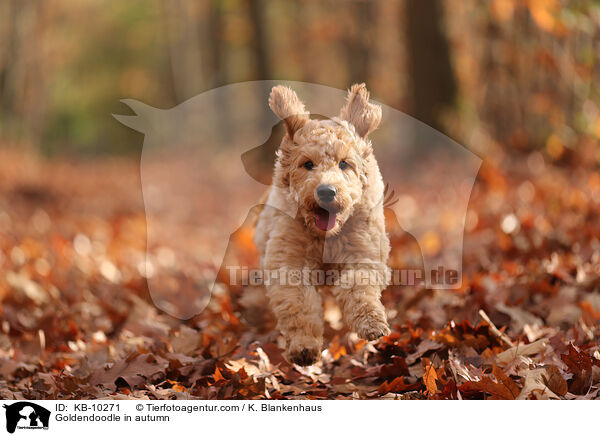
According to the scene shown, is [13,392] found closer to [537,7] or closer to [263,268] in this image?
[263,268]

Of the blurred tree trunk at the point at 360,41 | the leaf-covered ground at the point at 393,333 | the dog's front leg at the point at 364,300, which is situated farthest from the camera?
the blurred tree trunk at the point at 360,41

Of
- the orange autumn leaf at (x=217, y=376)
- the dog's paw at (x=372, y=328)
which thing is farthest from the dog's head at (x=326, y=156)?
the orange autumn leaf at (x=217, y=376)

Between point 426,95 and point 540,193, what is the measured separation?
235 cm

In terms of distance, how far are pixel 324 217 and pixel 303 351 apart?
59 cm

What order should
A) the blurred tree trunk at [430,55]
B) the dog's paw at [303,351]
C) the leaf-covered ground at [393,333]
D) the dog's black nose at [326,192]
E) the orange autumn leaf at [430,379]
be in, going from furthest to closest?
the blurred tree trunk at [430,55], the leaf-covered ground at [393,333], the orange autumn leaf at [430,379], the dog's paw at [303,351], the dog's black nose at [326,192]

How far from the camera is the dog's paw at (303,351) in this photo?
8.39ft

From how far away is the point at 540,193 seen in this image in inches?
253

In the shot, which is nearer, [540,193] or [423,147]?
[423,147]

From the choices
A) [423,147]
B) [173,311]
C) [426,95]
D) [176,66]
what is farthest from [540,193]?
[176,66]

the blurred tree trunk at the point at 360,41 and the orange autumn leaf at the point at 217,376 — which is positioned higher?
the blurred tree trunk at the point at 360,41

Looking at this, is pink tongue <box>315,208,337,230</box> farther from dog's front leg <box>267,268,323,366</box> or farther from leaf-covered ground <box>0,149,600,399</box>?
leaf-covered ground <box>0,149,600,399</box>
